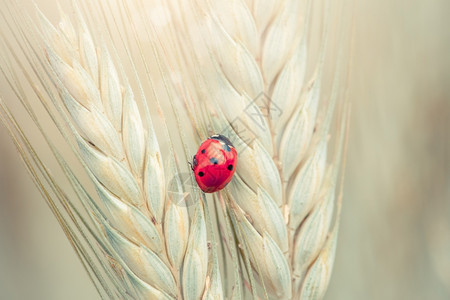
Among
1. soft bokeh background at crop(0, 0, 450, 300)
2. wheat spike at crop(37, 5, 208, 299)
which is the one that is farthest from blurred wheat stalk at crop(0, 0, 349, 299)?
soft bokeh background at crop(0, 0, 450, 300)

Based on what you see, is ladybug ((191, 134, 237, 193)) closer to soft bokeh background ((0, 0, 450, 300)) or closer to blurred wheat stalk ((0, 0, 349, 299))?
blurred wheat stalk ((0, 0, 349, 299))

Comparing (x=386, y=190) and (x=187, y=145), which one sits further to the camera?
(x=386, y=190)

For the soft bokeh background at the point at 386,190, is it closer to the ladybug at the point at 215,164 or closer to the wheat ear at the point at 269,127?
the wheat ear at the point at 269,127

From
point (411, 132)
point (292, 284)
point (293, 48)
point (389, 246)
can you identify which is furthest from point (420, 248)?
point (293, 48)

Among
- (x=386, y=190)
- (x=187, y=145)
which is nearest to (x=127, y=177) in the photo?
(x=187, y=145)

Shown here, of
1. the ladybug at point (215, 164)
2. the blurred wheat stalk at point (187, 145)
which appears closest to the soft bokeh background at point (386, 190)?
the blurred wheat stalk at point (187, 145)

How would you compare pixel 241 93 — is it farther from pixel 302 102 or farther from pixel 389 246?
pixel 389 246

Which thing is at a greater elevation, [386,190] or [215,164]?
[215,164]

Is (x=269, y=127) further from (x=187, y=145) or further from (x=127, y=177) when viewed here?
(x=127, y=177)
